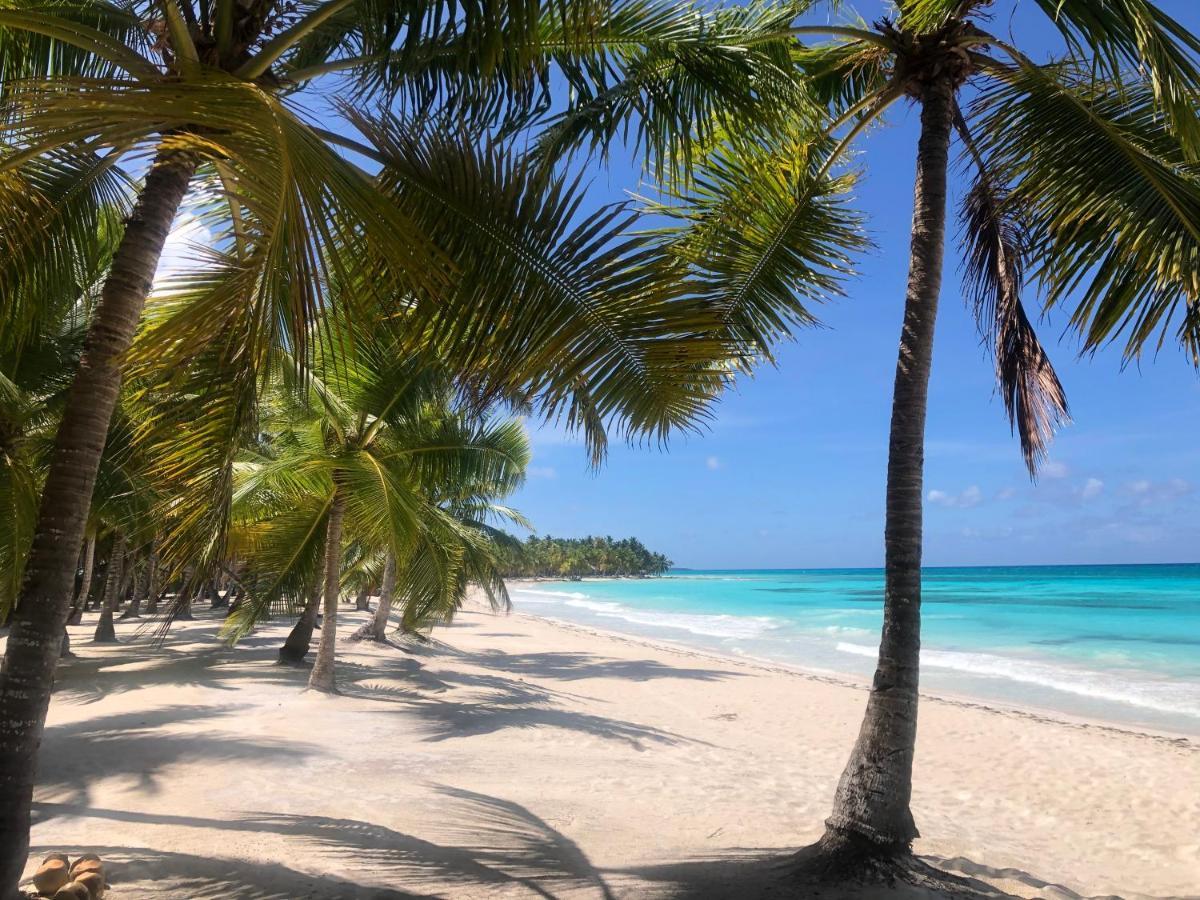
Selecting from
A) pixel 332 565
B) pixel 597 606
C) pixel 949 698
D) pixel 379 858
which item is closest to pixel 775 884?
pixel 379 858

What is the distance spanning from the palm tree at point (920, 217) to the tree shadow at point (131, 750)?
4.85m

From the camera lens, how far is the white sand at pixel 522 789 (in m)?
4.17

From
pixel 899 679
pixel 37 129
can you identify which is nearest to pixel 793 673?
pixel 899 679

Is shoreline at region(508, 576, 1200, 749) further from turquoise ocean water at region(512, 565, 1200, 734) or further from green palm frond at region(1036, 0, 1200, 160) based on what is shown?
green palm frond at region(1036, 0, 1200, 160)

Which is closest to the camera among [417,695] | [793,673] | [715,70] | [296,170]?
[296,170]

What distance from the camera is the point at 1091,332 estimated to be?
421cm

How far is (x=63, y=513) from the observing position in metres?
3.03

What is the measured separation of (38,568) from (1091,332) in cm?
533

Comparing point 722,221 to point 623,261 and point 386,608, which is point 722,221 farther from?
point 386,608

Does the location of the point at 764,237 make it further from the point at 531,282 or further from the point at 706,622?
the point at 706,622

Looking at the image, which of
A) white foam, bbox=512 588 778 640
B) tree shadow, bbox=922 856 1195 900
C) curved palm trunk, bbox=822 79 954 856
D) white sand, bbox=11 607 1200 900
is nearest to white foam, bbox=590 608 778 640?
white foam, bbox=512 588 778 640

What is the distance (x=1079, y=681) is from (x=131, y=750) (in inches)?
716

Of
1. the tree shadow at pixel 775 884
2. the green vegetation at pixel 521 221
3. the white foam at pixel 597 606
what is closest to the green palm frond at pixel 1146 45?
the green vegetation at pixel 521 221

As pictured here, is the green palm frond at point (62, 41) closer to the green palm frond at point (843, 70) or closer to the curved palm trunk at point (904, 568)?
the green palm frond at point (843, 70)
